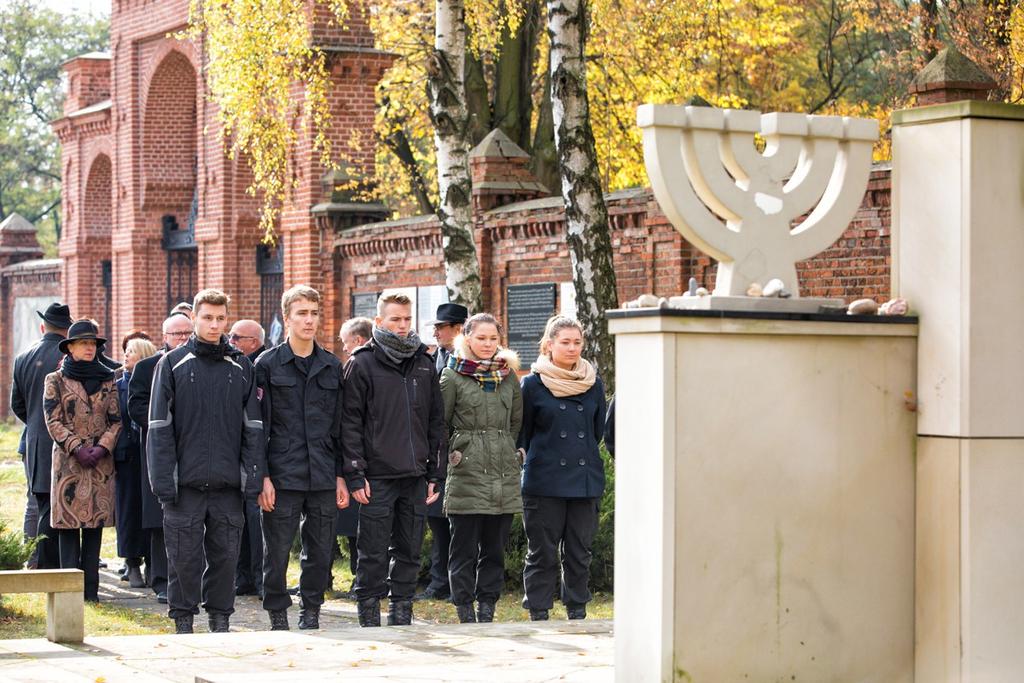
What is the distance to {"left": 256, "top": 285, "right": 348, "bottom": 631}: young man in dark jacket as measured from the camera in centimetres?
899

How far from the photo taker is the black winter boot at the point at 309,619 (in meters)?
9.05

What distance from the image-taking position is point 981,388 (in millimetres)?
6113

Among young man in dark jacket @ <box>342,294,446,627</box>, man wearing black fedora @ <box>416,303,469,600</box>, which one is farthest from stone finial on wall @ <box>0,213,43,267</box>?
young man in dark jacket @ <box>342,294,446,627</box>

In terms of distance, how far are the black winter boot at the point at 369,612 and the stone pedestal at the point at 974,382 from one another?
11.9ft

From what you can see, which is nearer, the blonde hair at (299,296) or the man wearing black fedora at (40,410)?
the blonde hair at (299,296)

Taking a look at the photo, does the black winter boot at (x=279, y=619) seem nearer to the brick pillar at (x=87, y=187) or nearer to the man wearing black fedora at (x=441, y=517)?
the man wearing black fedora at (x=441, y=517)

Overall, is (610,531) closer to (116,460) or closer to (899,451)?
(116,460)

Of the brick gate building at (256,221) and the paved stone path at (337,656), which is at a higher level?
the brick gate building at (256,221)

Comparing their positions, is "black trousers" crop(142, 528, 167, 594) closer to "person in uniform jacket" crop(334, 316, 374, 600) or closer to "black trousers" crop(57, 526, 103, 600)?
"black trousers" crop(57, 526, 103, 600)

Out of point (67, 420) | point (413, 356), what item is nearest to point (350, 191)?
point (67, 420)

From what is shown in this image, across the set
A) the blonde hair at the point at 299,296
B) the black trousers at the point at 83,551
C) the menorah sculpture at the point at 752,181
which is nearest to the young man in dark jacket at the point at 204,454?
the blonde hair at the point at 299,296

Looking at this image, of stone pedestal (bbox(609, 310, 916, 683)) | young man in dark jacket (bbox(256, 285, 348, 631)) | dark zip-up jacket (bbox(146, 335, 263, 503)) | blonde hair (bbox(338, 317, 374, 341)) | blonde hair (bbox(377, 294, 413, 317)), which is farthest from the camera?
blonde hair (bbox(338, 317, 374, 341))

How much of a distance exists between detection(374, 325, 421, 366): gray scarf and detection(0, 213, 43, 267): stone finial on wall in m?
29.2

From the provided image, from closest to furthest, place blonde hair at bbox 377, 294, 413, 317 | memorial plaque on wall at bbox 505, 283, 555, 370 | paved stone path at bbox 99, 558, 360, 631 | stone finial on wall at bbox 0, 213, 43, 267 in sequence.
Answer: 1. blonde hair at bbox 377, 294, 413, 317
2. paved stone path at bbox 99, 558, 360, 631
3. memorial plaque on wall at bbox 505, 283, 555, 370
4. stone finial on wall at bbox 0, 213, 43, 267
